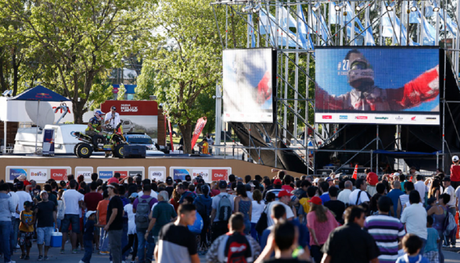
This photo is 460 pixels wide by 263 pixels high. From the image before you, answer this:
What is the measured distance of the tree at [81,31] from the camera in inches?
1233

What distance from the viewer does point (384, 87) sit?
22.2 m

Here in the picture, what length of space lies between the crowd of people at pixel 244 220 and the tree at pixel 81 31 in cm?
1737

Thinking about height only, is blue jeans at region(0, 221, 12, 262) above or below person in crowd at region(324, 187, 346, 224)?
below

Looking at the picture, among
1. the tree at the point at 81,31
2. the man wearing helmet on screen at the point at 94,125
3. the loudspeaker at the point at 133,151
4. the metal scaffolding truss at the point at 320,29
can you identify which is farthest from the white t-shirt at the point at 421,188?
the tree at the point at 81,31

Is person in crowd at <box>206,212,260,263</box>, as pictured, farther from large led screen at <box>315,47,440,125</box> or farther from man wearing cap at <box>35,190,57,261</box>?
large led screen at <box>315,47,440,125</box>

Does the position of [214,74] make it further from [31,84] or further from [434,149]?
[434,149]

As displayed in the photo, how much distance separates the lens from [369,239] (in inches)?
267

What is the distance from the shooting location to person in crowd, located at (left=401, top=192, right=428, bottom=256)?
9.18 meters

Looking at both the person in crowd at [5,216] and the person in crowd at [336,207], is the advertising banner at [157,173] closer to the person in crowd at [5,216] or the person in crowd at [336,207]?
the person in crowd at [5,216]

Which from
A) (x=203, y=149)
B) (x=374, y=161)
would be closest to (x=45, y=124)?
(x=203, y=149)

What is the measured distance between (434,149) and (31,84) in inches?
1019

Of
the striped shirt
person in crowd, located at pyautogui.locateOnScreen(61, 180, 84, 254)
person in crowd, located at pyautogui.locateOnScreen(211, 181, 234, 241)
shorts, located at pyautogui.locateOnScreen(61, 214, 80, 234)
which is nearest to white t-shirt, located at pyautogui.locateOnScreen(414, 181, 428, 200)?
person in crowd, located at pyautogui.locateOnScreen(211, 181, 234, 241)

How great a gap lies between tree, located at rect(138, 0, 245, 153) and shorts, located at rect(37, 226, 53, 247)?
2344 cm

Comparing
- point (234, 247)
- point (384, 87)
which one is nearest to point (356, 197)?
point (234, 247)
